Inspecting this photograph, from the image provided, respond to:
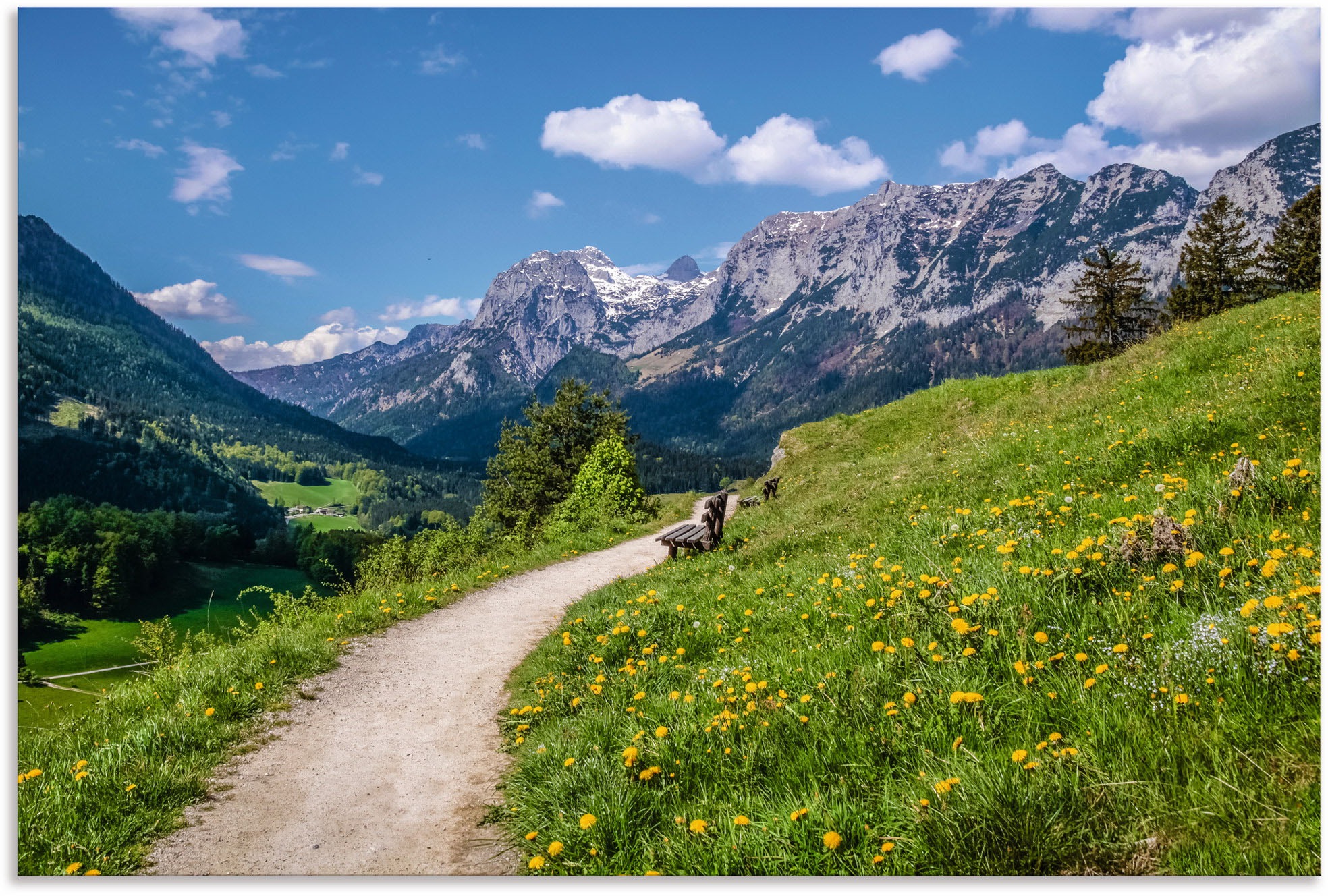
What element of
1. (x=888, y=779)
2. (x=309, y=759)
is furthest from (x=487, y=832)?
(x=888, y=779)

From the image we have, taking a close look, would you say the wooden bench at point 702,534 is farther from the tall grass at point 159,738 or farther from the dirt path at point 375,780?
the tall grass at point 159,738

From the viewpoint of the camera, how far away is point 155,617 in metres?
132

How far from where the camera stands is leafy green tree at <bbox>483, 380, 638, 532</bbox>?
168ft

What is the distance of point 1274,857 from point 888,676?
2137mm

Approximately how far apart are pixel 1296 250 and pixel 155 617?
177818 millimetres

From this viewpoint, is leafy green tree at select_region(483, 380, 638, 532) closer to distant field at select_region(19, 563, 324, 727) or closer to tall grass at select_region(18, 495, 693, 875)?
tall grass at select_region(18, 495, 693, 875)

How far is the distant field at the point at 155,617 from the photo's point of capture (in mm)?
97812

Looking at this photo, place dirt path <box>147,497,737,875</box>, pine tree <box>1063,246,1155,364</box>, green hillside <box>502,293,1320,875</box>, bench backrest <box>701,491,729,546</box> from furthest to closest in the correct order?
pine tree <box>1063,246,1155,364</box> < bench backrest <box>701,491,729,546</box> < dirt path <box>147,497,737,875</box> < green hillside <box>502,293,1320,875</box>

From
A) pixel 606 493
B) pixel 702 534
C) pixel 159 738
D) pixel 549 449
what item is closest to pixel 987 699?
pixel 159 738

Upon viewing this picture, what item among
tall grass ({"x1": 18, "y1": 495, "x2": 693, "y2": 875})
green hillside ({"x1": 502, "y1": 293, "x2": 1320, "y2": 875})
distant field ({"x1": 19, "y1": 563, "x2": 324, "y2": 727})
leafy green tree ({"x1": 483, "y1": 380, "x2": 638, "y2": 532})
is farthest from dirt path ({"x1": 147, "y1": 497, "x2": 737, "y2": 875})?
distant field ({"x1": 19, "y1": 563, "x2": 324, "y2": 727})

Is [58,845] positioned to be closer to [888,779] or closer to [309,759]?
[309,759]

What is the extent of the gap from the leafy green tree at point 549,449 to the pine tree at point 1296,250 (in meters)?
44.6

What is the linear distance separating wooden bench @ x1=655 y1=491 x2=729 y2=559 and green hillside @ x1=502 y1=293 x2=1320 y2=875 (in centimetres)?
593

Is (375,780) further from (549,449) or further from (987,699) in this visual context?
(549,449)
